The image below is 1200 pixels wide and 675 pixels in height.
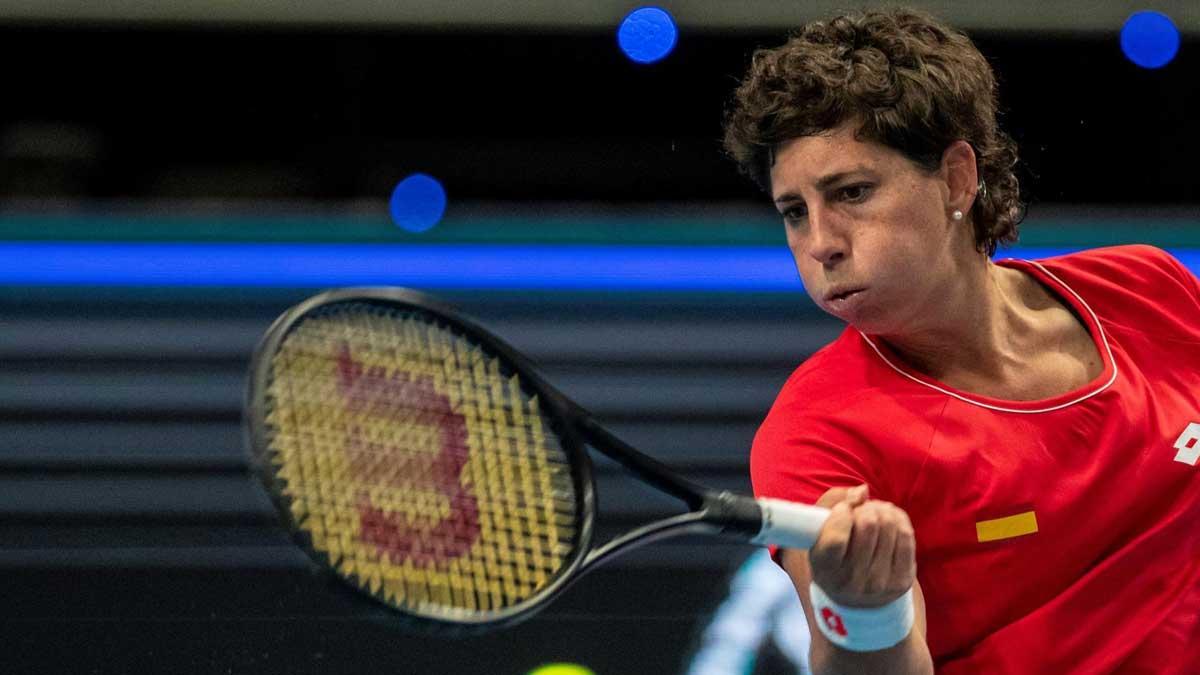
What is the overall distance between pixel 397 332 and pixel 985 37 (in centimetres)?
345

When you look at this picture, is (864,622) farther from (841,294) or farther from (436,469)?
(436,469)

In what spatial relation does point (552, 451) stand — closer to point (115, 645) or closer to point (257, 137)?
point (115, 645)

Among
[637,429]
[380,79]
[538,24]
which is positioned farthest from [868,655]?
[380,79]

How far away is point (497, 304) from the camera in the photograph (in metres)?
4.08

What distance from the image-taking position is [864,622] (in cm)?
164

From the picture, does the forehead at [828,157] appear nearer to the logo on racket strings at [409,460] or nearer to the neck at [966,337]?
the neck at [966,337]

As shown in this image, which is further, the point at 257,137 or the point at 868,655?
the point at 257,137

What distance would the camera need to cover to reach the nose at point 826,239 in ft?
5.83

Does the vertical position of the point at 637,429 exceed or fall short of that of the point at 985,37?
it falls short

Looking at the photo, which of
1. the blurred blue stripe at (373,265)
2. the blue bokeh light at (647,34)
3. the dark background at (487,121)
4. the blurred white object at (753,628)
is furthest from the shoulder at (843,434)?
the dark background at (487,121)

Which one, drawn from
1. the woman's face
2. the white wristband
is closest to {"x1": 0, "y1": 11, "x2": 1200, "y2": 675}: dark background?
the white wristband

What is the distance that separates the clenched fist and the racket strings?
29 cm

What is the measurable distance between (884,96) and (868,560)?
562mm

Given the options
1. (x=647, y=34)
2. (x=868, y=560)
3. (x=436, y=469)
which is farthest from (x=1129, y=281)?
(x=647, y=34)
